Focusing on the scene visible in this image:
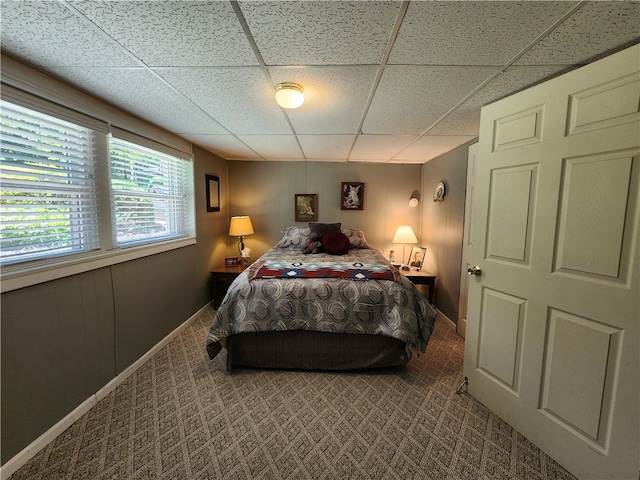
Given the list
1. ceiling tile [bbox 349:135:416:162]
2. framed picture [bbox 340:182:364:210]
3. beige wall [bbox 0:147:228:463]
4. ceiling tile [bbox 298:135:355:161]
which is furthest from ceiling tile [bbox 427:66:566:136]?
beige wall [bbox 0:147:228:463]

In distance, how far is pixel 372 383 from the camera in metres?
2.00

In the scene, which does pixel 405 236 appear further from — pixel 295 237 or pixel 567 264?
pixel 567 264

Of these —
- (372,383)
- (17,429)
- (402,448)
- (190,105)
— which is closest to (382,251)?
(372,383)

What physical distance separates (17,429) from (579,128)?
10.6 feet

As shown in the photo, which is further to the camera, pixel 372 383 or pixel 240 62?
pixel 372 383

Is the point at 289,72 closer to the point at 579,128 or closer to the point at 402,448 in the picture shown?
the point at 579,128

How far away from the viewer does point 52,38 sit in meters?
1.16

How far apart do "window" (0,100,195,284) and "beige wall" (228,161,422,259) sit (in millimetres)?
1649

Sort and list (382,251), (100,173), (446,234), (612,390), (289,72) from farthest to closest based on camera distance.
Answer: (382,251)
(446,234)
(100,173)
(289,72)
(612,390)

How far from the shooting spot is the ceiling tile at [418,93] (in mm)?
1408

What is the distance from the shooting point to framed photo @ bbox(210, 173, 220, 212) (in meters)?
3.43

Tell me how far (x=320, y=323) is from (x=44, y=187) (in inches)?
77.6

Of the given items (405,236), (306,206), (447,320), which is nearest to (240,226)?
(306,206)

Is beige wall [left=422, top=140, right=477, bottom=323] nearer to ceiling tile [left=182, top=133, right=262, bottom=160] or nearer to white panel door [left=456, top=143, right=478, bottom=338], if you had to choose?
white panel door [left=456, top=143, right=478, bottom=338]
